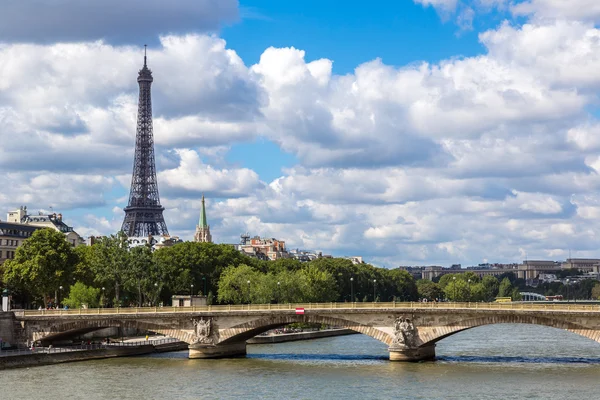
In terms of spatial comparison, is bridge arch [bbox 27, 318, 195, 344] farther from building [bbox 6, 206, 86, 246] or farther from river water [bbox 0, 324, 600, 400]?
building [bbox 6, 206, 86, 246]

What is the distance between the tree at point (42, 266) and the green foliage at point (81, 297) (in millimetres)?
2115

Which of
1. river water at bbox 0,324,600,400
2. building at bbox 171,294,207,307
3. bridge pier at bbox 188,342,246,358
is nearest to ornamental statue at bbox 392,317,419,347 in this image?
river water at bbox 0,324,600,400

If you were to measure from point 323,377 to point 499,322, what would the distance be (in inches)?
573

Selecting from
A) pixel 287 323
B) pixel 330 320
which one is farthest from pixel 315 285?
pixel 330 320

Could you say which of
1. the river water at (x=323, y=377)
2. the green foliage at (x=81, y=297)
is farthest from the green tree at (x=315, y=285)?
the river water at (x=323, y=377)

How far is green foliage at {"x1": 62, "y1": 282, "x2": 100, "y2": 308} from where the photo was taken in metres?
99.5

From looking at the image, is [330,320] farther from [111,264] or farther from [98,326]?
[111,264]

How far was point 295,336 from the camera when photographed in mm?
108188

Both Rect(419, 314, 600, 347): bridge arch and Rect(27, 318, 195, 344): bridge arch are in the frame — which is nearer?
Rect(419, 314, 600, 347): bridge arch

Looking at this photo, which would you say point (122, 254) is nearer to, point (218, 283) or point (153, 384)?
point (218, 283)

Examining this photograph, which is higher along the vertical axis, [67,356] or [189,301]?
[189,301]

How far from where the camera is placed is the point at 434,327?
245 ft

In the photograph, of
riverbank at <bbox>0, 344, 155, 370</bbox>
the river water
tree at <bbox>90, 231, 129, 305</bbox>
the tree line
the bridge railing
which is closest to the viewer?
the river water

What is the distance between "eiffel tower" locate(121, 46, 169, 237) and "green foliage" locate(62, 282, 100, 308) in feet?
296
